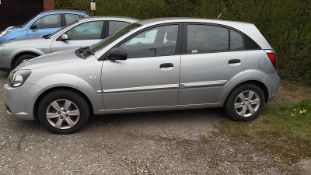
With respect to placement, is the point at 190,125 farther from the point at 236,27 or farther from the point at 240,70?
the point at 236,27

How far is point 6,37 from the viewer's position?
9.22 m

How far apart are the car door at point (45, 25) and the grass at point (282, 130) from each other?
5976mm

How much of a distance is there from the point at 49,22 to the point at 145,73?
18.9ft

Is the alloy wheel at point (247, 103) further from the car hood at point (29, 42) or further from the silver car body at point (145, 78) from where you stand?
the car hood at point (29, 42)

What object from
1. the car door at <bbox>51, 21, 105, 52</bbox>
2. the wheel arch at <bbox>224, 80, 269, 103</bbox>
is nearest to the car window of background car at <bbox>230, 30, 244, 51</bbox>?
the wheel arch at <bbox>224, 80, 269, 103</bbox>

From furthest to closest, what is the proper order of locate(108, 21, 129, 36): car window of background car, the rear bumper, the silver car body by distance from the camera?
locate(108, 21, 129, 36): car window of background car
the rear bumper
the silver car body

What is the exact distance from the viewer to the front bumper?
4730mm

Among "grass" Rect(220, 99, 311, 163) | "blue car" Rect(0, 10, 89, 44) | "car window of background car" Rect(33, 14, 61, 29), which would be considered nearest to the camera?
"grass" Rect(220, 99, 311, 163)

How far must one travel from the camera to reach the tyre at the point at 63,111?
4.80 meters

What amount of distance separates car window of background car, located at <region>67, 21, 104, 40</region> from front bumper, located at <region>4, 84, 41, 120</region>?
3.08 metres

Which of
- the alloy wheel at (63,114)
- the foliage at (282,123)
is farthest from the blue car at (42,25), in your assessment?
the foliage at (282,123)

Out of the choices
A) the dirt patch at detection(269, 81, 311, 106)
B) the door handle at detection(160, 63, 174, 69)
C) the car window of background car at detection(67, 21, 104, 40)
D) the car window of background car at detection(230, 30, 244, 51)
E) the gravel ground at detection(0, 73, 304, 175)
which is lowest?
the gravel ground at detection(0, 73, 304, 175)

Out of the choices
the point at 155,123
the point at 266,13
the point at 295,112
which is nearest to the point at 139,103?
the point at 155,123

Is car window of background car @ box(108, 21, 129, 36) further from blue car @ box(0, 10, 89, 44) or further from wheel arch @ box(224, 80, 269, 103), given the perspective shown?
wheel arch @ box(224, 80, 269, 103)
